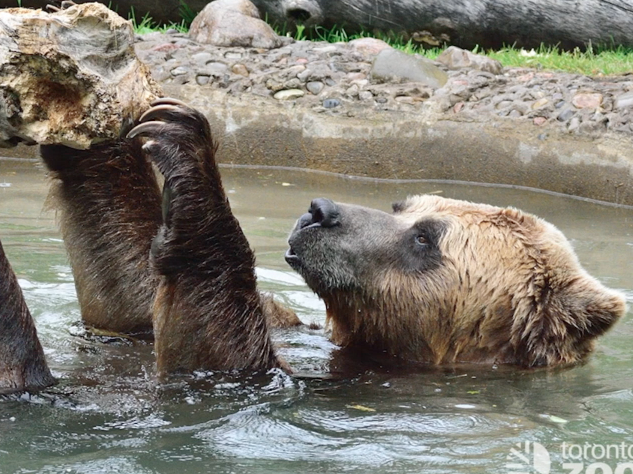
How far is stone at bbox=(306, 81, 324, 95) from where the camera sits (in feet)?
34.9

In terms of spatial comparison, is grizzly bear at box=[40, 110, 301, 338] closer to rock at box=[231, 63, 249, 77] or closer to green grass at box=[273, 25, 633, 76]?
rock at box=[231, 63, 249, 77]

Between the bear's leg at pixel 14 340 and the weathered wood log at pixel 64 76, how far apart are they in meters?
0.56

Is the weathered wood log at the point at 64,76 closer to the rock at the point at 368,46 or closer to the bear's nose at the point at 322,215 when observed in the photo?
the bear's nose at the point at 322,215

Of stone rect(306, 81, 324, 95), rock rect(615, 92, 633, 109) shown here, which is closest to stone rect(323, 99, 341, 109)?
stone rect(306, 81, 324, 95)

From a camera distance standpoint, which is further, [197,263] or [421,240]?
[421,240]

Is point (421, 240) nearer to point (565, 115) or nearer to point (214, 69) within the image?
point (565, 115)

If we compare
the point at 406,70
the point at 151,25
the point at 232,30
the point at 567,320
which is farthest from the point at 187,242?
the point at 151,25

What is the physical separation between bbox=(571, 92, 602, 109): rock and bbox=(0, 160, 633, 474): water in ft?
13.7

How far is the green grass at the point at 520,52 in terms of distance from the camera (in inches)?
445

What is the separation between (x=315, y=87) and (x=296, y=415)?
692 cm

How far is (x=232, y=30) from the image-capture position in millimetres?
11812

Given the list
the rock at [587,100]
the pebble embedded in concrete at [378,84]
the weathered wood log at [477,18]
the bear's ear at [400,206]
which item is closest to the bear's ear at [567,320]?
the bear's ear at [400,206]

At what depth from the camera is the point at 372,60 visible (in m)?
11.3

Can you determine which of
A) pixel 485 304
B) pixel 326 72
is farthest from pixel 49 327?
pixel 326 72
